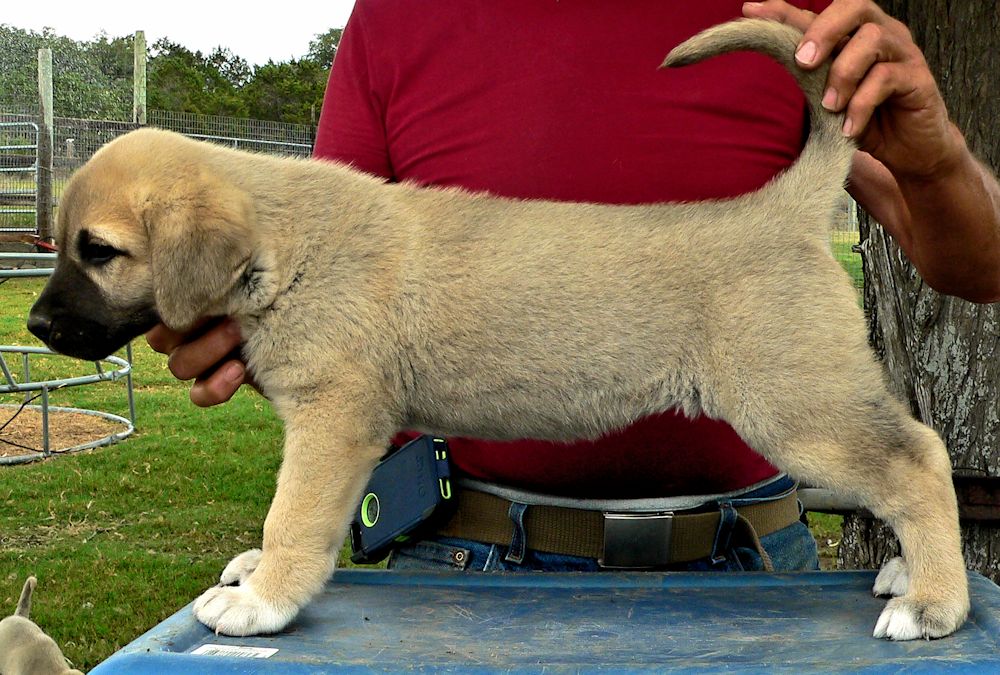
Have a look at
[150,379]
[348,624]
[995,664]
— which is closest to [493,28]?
[348,624]

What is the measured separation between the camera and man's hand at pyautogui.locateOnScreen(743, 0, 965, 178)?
248 cm

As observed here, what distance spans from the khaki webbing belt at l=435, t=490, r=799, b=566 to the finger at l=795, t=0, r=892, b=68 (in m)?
1.22

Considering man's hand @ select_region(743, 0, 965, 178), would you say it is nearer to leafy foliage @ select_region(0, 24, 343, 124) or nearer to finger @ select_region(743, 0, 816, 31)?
finger @ select_region(743, 0, 816, 31)

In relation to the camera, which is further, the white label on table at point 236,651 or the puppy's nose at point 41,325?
the puppy's nose at point 41,325

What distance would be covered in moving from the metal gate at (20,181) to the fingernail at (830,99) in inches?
687

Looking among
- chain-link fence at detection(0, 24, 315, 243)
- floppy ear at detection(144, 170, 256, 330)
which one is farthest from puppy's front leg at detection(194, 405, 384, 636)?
chain-link fence at detection(0, 24, 315, 243)

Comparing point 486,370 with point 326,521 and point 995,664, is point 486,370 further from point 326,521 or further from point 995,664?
point 995,664

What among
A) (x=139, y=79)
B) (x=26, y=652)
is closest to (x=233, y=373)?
(x=26, y=652)

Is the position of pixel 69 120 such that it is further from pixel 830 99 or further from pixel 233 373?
pixel 830 99

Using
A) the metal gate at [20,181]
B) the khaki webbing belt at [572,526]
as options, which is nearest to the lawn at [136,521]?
the khaki webbing belt at [572,526]

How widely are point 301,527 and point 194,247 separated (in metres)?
0.69

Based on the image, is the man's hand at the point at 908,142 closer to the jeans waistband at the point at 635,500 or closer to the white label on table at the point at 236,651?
the jeans waistband at the point at 635,500

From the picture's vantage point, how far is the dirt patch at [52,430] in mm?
10023

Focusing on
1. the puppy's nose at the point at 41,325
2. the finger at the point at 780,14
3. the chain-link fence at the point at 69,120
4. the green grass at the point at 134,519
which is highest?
the chain-link fence at the point at 69,120
